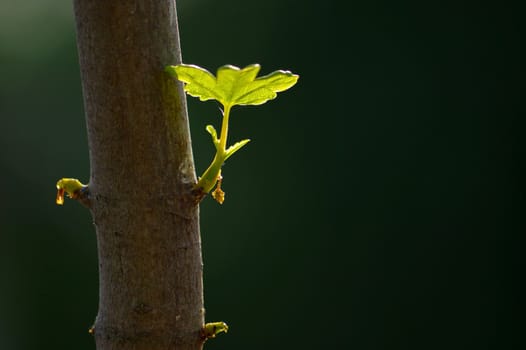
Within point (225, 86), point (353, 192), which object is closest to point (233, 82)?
point (225, 86)

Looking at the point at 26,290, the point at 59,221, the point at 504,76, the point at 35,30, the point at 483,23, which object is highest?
the point at 35,30

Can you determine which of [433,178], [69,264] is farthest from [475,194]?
A: [69,264]

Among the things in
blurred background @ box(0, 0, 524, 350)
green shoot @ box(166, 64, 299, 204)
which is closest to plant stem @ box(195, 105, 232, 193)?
green shoot @ box(166, 64, 299, 204)

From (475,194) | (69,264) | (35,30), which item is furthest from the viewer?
(35,30)

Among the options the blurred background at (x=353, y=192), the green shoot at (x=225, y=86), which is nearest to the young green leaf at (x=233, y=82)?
the green shoot at (x=225, y=86)

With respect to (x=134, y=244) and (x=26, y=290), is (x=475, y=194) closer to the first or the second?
(x=26, y=290)

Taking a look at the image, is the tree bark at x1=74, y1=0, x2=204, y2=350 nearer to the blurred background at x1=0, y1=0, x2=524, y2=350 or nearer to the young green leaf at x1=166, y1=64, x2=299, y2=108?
the young green leaf at x1=166, y1=64, x2=299, y2=108

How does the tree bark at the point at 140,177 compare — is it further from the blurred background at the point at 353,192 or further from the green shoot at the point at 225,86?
the blurred background at the point at 353,192

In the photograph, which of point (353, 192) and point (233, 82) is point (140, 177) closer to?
point (233, 82)
